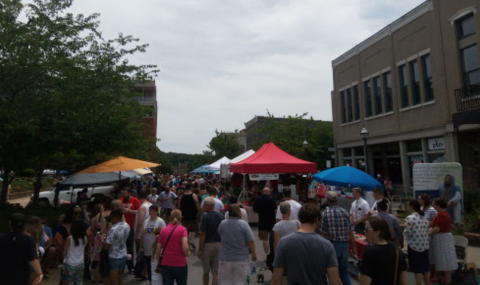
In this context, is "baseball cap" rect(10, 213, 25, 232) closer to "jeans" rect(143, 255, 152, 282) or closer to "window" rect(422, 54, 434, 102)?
"jeans" rect(143, 255, 152, 282)

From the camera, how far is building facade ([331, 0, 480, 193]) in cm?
1739

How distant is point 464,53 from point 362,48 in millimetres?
9210

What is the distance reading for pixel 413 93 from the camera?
70.1 feet

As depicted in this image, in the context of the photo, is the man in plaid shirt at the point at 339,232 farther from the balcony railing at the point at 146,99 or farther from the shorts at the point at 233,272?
the balcony railing at the point at 146,99

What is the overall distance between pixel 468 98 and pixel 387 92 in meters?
7.04

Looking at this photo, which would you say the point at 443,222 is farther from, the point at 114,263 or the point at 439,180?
the point at 114,263

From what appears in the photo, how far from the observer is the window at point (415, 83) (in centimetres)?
2114

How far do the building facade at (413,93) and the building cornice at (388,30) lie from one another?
5 centimetres

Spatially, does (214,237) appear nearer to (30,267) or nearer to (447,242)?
(30,267)

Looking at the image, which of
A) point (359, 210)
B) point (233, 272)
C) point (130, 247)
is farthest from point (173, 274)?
point (359, 210)

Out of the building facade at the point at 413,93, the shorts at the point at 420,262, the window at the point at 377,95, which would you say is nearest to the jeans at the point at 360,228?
the shorts at the point at 420,262

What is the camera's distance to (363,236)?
827 cm

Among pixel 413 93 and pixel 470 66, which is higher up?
pixel 470 66

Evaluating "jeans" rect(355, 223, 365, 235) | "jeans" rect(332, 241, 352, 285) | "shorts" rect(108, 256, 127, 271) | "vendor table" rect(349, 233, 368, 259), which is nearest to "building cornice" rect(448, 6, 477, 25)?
"jeans" rect(355, 223, 365, 235)
